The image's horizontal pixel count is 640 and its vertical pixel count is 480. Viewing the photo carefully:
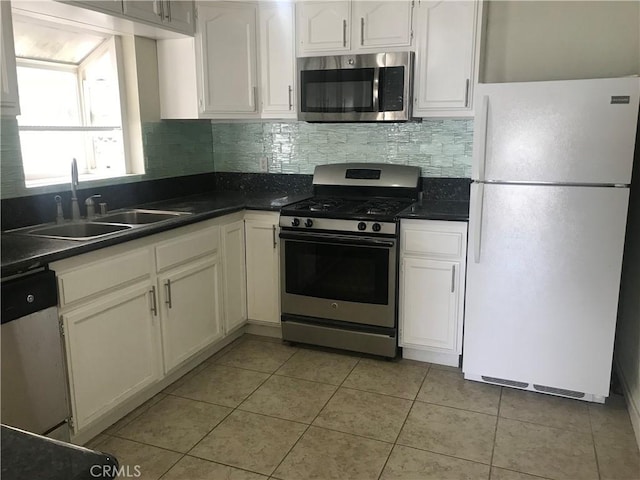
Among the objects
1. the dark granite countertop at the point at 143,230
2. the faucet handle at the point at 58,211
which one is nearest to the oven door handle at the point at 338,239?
the dark granite countertop at the point at 143,230

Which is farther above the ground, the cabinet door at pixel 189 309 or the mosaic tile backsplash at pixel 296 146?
the mosaic tile backsplash at pixel 296 146

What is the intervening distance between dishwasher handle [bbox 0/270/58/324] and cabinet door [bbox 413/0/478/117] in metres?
2.22

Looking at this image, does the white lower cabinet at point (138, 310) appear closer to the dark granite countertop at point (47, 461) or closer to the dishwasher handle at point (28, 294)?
the dishwasher handle at point (28, 294)

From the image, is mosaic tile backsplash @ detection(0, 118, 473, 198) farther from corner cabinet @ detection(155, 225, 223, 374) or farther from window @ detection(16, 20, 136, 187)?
corner cabinet @ detection(155, 225, 223, 374)

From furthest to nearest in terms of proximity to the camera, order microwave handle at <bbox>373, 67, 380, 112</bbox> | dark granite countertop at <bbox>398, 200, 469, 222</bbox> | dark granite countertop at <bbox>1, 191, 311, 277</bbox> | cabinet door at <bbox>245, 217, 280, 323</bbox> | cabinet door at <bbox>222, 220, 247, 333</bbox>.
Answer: cabinet door at <bbox>245, 217, 280, 323</bbox> → cabinet door at <bbox>222, 220, 247, 333</bbox> → microwave handle at <bbox>373, 67, 380, 112</bbox> → dark granite countertop at <bbox>398, 200, 469, 222</bbox> → dark granite countertop at <bbox>1, 191, 311, 277</bbox>

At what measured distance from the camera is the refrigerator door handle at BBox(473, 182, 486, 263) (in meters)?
2.73

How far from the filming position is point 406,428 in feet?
8.34

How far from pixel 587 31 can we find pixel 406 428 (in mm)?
2470

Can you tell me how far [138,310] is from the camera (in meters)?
2.60

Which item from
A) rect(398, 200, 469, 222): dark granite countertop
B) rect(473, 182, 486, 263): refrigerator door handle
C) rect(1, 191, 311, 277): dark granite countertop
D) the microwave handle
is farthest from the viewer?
the microwave handle

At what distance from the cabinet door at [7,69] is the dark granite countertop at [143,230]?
0.56 metres

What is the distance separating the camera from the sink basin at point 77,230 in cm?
266

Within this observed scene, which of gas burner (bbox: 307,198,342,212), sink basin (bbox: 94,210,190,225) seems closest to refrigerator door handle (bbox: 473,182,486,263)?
gas burner (bbox: 307,198,342,212)

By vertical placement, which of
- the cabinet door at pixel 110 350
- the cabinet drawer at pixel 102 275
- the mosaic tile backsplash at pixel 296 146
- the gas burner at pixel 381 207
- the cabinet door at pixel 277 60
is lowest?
the cabinet door at pixel 110 350
